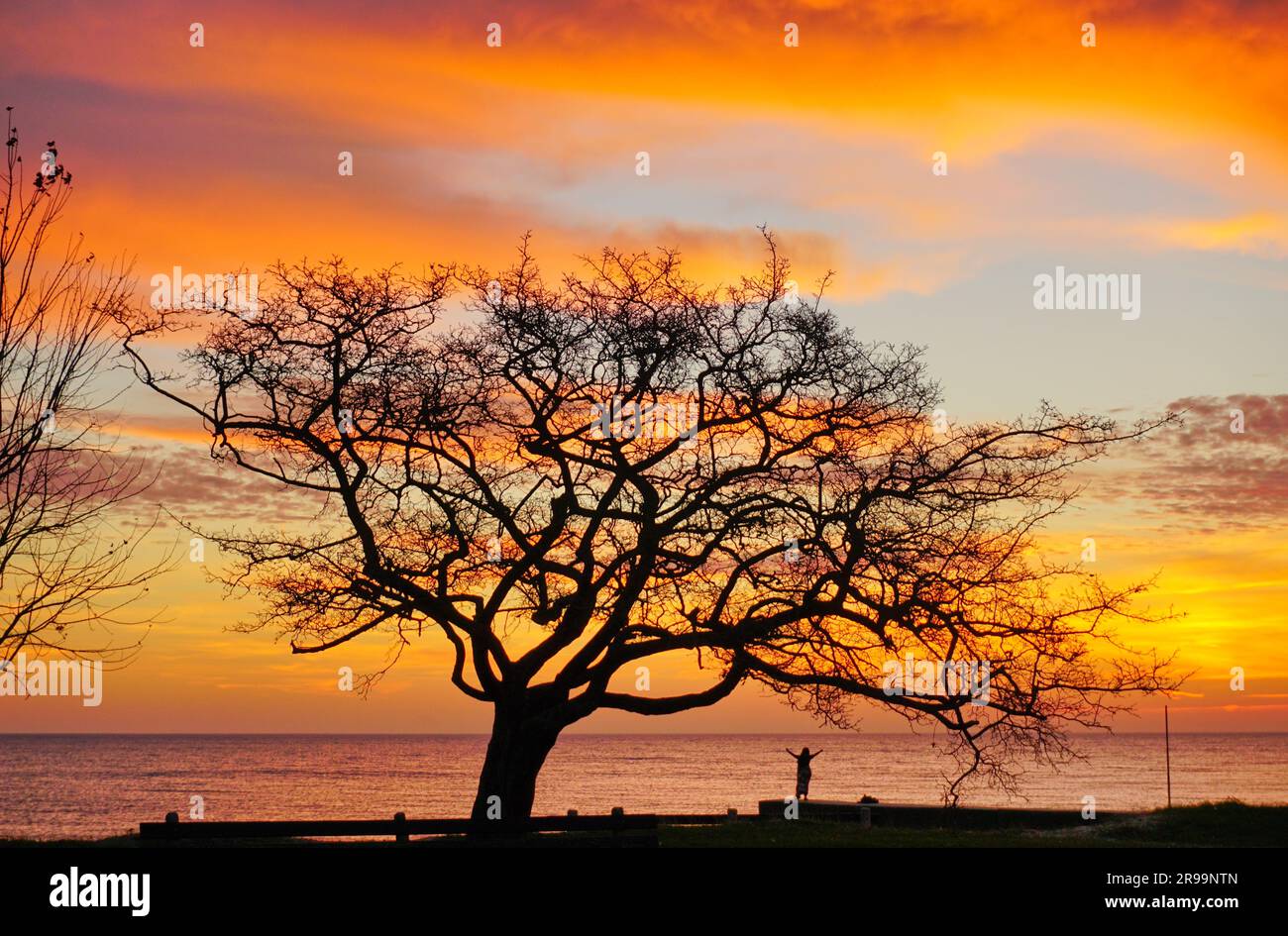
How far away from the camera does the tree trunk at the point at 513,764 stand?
24266 mm

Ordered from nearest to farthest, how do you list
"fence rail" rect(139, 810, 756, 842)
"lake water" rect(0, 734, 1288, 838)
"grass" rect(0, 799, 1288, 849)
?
"fence rail" rect(139, 810, 756, 842) < "grass" rect(0, 799, 1288, 849) < "lake water" rect(0, 734, 1288, 838)

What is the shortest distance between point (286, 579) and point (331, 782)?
11045cm

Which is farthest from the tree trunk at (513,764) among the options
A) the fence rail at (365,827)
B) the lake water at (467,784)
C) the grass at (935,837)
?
the lake water at (467,784)

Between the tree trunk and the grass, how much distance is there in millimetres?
1409

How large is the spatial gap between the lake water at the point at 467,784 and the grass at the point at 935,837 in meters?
49.1

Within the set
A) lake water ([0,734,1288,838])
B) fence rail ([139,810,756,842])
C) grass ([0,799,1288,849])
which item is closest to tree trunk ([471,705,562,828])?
grass ([0,799,1288,849])

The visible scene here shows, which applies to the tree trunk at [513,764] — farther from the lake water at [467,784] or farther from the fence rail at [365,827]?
the lake water at [467,784]

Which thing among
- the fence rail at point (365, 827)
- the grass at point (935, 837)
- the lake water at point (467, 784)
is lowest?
the lake water at point (467, 784)

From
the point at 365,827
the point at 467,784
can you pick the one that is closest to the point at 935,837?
the point at 365,827

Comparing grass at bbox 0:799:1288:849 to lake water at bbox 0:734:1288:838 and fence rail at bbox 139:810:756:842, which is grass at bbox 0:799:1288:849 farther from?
lake water at bbox 0:734:1288:838

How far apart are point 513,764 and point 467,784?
4183 inches

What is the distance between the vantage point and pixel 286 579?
23.7 metres

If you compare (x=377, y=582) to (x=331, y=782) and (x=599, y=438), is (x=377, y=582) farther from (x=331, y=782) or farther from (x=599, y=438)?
(x=331, y=782)

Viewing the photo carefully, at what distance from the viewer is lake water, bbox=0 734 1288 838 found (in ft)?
308
